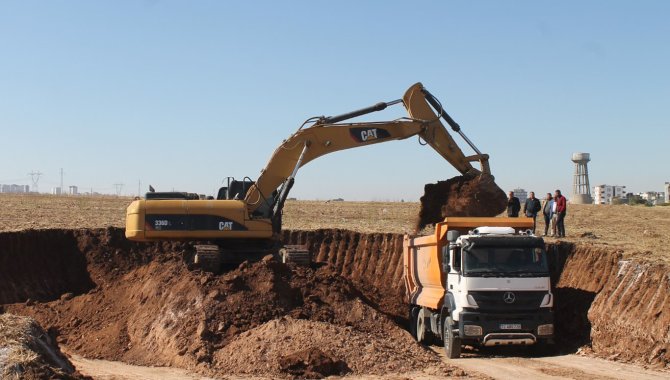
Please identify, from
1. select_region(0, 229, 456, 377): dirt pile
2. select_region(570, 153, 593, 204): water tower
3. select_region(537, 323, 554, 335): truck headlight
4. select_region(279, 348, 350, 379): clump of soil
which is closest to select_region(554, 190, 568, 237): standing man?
select_region(0, 229, 456, 377): dirt pile

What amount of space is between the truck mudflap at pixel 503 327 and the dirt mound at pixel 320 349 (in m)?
0.99

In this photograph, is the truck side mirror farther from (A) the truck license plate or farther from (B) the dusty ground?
(B) the dusty ground

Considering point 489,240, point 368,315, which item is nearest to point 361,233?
point 368,315

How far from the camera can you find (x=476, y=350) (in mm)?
20078

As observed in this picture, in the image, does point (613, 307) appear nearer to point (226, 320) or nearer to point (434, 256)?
point (434, 256)

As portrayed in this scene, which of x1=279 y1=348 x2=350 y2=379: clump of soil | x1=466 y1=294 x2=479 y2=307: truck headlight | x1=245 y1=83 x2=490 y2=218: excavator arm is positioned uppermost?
x1=245 y1=83 x2=490 y2=218: excavator arm

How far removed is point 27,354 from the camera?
10.9 meters

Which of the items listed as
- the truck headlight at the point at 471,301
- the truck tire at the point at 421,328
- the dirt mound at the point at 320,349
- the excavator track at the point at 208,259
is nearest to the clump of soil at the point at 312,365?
the dirt mound at the point at 320,349

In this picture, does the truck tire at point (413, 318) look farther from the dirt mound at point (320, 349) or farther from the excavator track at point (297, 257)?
the excavator track at point (297, 257)

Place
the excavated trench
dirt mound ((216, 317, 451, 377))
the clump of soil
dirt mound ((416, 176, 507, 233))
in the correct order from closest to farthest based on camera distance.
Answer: the clump of soil
dirt mound ((216, 317, 451, 377))
the excavated trench
dirt mound ((416, 176, 507, 233))

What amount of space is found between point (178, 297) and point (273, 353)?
4.39 meters

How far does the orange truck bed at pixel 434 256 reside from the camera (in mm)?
19500

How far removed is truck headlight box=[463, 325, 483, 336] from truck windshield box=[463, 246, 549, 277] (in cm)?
109

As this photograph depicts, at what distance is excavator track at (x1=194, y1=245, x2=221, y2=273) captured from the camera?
2272 cm
